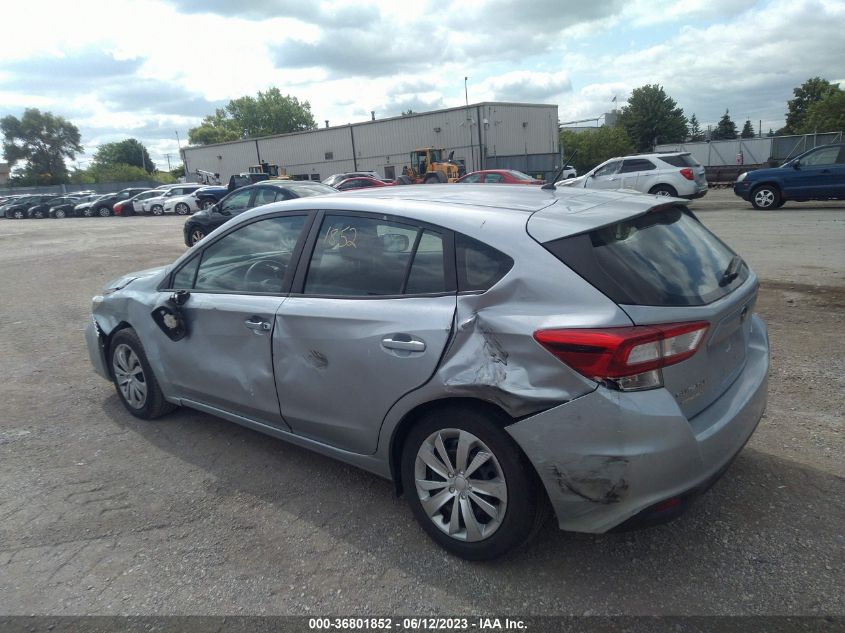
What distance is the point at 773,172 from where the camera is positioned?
16516 millimetres

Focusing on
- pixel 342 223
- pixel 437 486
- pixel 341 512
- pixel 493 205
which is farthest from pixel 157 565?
pixel 493 205

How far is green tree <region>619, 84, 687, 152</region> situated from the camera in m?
66.5

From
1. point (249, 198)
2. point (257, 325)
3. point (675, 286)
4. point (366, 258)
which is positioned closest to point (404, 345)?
point (366, 258)

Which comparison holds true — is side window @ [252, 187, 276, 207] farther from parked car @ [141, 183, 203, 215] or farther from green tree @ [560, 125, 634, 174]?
green tree @ [560, 125, 634, 174]

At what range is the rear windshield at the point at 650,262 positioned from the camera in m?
2.53

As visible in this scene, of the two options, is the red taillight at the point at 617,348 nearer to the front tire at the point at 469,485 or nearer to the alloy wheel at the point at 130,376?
the front tire at the point at 469,485

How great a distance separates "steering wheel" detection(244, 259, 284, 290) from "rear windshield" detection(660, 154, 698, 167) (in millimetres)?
16722

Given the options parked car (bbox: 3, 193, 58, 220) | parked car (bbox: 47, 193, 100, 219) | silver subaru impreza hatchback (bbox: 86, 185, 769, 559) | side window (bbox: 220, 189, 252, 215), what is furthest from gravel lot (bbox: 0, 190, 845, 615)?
parked car (bbox: 3, 193, 58, 220)

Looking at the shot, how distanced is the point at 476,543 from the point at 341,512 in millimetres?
860

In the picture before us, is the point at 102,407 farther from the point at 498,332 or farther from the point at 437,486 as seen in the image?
the point at 498,332

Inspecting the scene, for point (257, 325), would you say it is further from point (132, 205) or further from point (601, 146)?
point (601, 146)

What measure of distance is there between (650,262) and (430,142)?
39.6 metres

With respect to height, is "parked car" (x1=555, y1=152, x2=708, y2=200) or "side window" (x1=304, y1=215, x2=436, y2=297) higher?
"side window" (x1=304, y1=215, x2=436, y2=297)

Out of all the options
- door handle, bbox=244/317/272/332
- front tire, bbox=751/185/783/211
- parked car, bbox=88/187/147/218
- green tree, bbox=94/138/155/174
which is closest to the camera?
door handle, bbox=244/317/272/332
